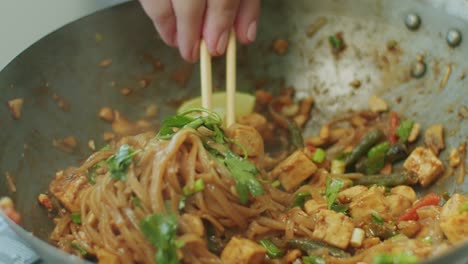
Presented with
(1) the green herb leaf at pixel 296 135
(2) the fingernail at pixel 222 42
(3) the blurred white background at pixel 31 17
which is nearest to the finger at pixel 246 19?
(2) the fingernail at pixel 222 42

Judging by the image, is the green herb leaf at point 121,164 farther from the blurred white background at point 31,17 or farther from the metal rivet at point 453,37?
the metal rivet at point 453,37

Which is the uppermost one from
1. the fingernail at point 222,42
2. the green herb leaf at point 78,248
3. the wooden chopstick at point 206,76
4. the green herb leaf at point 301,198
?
→ the fingernail at point 222,42

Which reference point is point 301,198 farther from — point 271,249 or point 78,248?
point 78,248

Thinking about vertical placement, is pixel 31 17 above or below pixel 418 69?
above

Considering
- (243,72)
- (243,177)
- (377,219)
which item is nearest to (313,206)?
(377,219)

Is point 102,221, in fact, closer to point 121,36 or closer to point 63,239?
point 63,239

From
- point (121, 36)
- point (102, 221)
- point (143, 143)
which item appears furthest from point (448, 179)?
point (121, 36)

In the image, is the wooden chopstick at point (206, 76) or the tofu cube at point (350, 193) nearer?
the tofu cube at point (350, 193)
